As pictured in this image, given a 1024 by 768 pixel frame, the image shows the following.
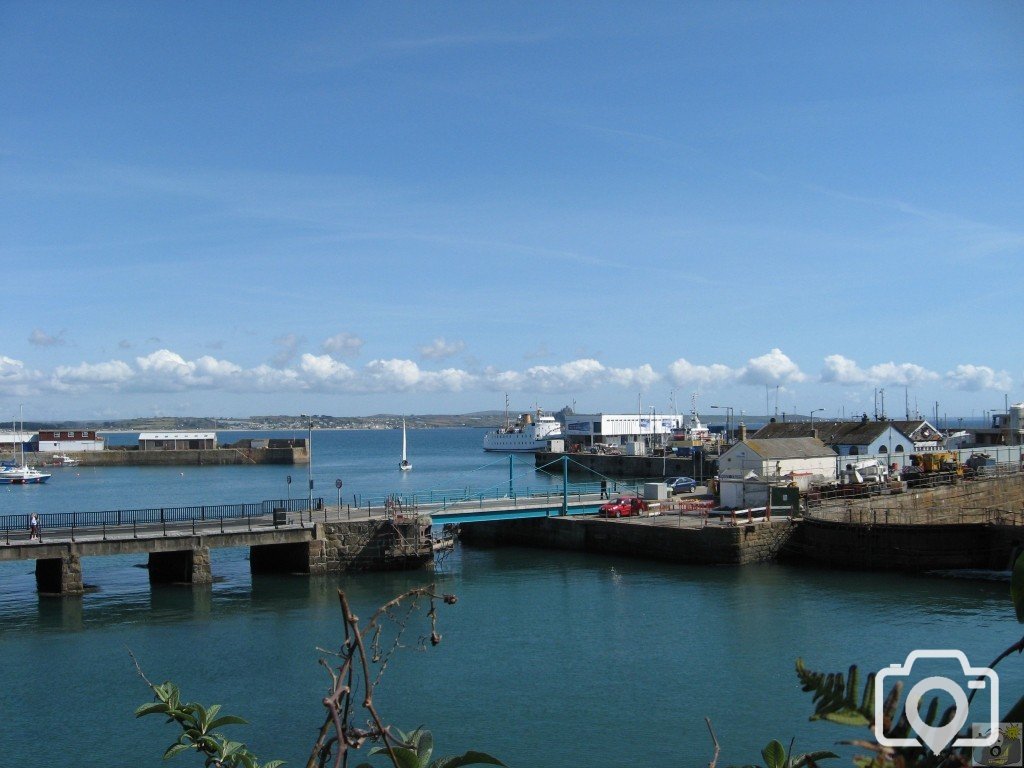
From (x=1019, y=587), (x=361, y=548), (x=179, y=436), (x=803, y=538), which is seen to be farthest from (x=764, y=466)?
(x=179, y=436)

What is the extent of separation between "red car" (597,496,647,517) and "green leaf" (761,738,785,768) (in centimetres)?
4126

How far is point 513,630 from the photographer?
29281 mm

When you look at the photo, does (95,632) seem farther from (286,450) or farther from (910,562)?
(286,450)

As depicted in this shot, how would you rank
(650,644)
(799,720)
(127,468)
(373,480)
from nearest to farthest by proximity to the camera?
1. (799,720)
2. (650,644)
3. (373,480)
4. (127,468)

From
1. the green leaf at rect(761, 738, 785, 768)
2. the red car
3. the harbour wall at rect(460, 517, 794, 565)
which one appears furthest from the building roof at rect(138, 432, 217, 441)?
the green leaf at rect(761, 738, 785, 768)

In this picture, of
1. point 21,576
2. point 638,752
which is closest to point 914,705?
point 638,752

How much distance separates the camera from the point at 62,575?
3459cm

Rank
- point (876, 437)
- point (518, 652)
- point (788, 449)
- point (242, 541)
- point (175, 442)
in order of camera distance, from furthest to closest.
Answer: point (175, 442)
point (876, 437)
point (788, 449)
point (242, 541)
point (518, 652)

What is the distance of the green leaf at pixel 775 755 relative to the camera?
4738 mm

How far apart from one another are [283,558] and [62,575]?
855 cm

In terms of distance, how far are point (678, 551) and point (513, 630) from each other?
13.3 meters

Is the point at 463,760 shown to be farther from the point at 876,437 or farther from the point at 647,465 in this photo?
the point at 647,465

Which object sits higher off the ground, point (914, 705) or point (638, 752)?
point (914, 705)

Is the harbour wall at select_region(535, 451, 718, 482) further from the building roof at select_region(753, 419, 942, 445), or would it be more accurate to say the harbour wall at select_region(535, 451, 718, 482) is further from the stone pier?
the stone pier
